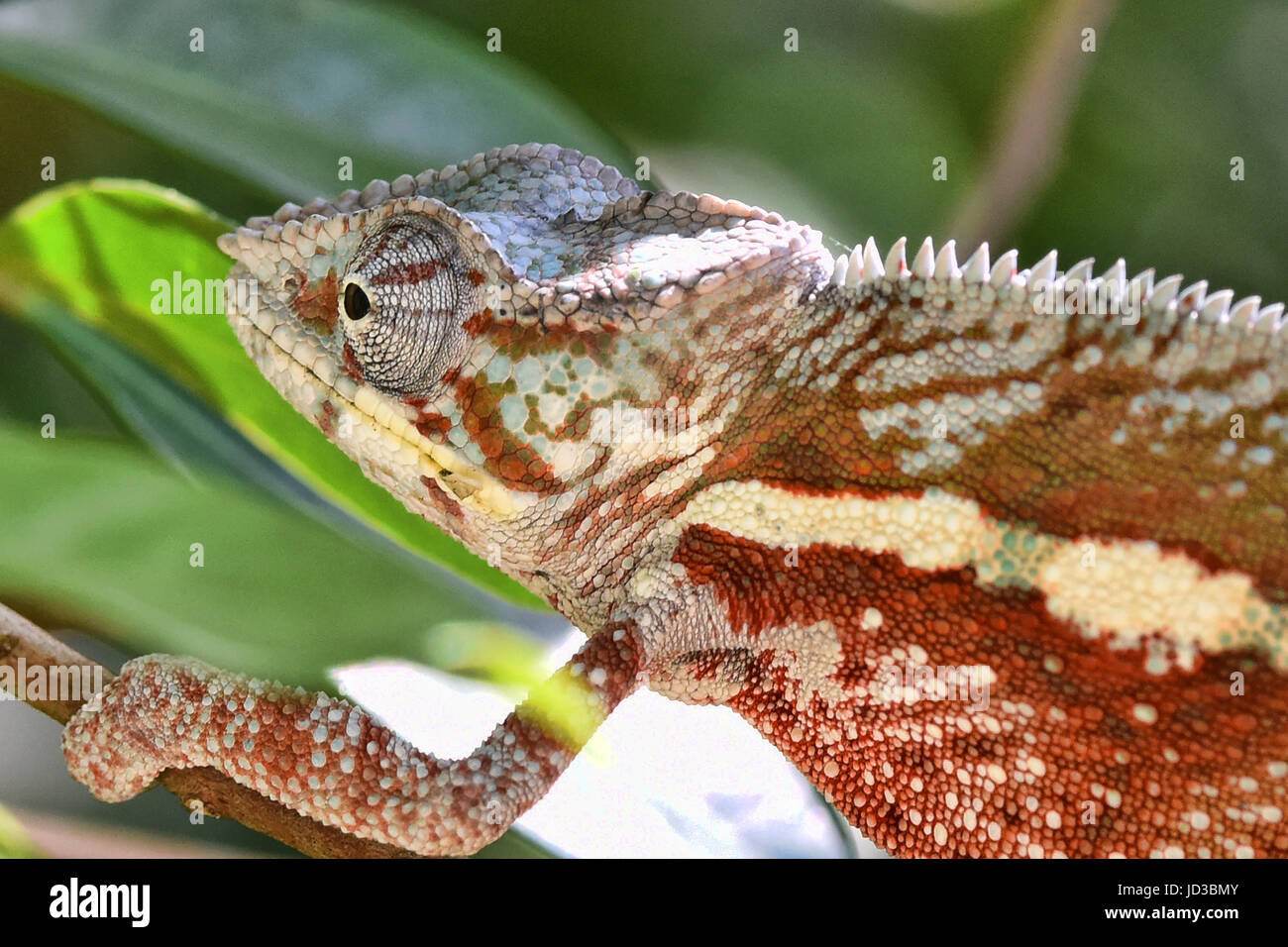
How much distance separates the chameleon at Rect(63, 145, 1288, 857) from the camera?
1.48 metres

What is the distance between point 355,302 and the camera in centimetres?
161

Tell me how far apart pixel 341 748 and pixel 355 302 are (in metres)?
0.58

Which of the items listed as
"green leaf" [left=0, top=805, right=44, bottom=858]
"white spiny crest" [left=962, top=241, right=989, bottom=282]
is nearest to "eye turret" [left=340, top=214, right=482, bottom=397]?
"white spiny crest" [left=962, top=241, right=989, bottom=282]

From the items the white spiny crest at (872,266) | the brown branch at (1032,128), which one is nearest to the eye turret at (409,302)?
the white spiny crest at (872,266)

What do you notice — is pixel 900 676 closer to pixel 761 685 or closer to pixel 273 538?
pixel 761 685

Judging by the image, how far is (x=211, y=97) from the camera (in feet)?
6.88

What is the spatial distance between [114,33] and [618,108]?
1021mm

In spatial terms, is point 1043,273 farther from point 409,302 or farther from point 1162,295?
point 409,302

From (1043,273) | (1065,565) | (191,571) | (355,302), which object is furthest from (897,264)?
(191,571)

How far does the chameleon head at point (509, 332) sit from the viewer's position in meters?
1.58

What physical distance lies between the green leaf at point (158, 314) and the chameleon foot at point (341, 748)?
0.51 m

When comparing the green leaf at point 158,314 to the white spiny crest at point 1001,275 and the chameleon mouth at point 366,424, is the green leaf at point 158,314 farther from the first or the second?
the white spiny crest at point 1001,275

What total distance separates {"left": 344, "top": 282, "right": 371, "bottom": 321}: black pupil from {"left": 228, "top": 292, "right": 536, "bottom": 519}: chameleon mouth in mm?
81

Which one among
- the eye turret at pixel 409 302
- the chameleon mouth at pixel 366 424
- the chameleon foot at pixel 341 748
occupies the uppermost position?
the eye turret at pixel 409 302
